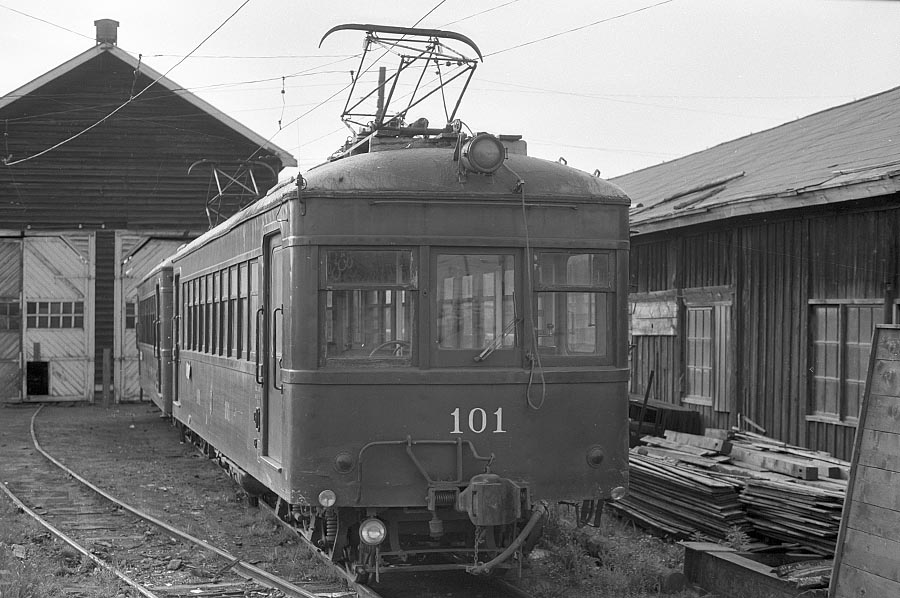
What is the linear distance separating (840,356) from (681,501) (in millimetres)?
2268

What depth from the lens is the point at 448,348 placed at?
7273 millimetres

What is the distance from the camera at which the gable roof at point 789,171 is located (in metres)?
9.96

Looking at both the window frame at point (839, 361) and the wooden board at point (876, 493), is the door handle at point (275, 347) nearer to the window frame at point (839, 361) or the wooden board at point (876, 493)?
the wooden board at point (876, 493)

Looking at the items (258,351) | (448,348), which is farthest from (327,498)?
(258,351)

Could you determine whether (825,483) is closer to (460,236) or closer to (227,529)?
(460,236)

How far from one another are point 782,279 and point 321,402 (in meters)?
6.27

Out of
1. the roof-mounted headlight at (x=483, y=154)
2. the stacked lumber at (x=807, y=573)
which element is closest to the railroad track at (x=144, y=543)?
the stacked lumber at (x=807, y=573)

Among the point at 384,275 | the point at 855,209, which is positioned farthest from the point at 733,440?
the point at 384,275

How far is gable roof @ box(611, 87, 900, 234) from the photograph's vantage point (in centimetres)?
996

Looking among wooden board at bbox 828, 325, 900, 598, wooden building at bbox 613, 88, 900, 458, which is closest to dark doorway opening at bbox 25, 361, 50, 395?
wooden building at bbox 613, 88, 900, 458

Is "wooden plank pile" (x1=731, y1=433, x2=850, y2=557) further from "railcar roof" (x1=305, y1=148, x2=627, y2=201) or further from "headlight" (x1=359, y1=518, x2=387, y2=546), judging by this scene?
"headlight" (x1=359, y1=518, x2=387, y2=546)

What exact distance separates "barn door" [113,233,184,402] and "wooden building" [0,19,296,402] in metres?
0.02

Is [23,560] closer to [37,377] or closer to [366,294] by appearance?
[366,294]

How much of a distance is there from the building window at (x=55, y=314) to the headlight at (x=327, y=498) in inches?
806
